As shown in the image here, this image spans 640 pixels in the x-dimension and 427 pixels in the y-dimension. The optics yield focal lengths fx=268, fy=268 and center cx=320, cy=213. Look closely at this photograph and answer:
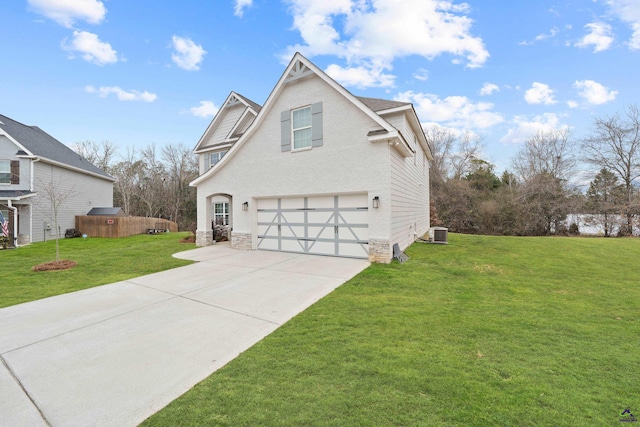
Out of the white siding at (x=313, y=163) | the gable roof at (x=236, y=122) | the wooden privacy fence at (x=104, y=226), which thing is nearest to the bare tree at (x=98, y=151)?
the wooden privacy fence at (x=104, y=226)

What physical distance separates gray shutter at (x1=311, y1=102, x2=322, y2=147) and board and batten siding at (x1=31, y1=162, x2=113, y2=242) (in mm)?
16047

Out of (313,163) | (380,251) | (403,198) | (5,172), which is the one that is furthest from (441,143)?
(5,172)

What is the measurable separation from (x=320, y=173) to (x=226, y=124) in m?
10.9

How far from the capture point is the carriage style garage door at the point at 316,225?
933 cm

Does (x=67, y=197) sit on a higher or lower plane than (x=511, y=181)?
lower

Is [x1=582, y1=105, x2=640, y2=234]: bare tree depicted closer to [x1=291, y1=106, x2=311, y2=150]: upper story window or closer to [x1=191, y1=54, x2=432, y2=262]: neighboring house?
[x1=191, y1=54, x2=432, y2=262]: neighboring house

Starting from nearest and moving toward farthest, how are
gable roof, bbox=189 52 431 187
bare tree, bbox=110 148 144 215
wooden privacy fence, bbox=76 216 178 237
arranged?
gable roof, bbox=189 52 431 187 → wooden privacy fence, bbox=76 216 178 237 → bare tree, bbox=110 148 144 215

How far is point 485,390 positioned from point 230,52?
693 inches

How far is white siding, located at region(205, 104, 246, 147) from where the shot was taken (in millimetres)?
16944

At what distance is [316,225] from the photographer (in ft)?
33.2

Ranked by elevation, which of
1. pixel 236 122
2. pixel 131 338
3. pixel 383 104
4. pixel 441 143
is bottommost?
pixel 131 338

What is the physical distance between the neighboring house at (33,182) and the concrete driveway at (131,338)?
1307 cm

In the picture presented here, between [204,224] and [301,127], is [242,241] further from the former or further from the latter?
[301,127]

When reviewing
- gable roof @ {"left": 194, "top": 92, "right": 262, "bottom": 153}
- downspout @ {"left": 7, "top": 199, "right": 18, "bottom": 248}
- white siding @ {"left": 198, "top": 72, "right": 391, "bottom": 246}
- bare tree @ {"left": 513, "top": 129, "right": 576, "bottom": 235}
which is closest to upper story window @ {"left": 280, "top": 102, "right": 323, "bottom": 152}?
white siding @ {"left": 198, "top": 72, "right": 391, "bottom": 246}
